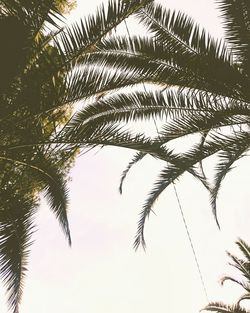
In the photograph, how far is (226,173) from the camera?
7695 mm

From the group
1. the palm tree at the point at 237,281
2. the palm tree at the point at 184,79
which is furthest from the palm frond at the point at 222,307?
the palm tree at the point at 184,79

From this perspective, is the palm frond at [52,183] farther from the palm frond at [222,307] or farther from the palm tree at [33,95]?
the palm frond at [222,307]

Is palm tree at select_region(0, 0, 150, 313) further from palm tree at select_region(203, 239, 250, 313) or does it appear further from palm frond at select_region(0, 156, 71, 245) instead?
palm tree at select_region(203, 239, 250, 313)

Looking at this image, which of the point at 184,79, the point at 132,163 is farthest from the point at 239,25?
the point at 132,163

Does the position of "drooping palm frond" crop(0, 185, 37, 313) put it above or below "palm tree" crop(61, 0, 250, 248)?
below

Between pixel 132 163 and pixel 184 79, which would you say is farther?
pixel 132 163

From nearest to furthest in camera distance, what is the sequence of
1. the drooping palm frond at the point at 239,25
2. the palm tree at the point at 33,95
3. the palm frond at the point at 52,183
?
the palm tree at the point at 33,95 → the palm frond at the point at 52,183 → the drooping palm frond at the point at 239,25

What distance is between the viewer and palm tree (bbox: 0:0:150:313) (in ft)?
15.2

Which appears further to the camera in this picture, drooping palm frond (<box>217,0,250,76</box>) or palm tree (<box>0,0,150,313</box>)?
drooping palm frond (<box>217,0,250,76</box>)

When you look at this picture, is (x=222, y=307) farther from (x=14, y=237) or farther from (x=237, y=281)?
(x=14, y=237)

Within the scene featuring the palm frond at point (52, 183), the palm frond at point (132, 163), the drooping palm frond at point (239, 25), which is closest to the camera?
the palm frond at point (52, 183)

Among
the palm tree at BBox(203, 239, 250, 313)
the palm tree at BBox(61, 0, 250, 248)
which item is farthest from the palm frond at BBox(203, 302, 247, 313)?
the palm tree at BBox(61, 0, 250, 248)

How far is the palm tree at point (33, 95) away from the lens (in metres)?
4.62

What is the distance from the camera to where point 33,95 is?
5.02m
